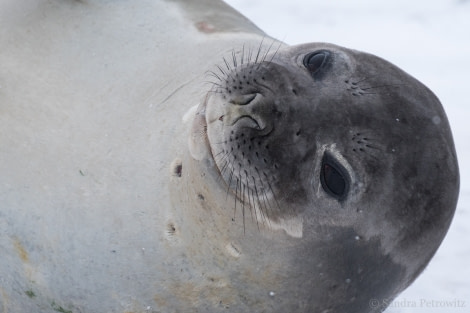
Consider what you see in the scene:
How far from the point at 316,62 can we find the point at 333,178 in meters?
0.44

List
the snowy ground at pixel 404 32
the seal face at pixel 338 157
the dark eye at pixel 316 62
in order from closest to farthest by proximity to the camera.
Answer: the seal face at pixel 338 157
the dark eye at pixel 316 62
the snowy ground at pixel 404 32

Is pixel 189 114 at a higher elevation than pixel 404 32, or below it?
below

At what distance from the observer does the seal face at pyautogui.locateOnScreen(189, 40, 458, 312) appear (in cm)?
241

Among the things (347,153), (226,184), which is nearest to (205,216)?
(226,184)

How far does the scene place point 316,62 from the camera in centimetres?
264

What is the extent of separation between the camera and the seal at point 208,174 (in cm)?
244

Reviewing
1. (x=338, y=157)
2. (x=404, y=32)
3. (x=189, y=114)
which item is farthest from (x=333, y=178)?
(x=404, y=32)

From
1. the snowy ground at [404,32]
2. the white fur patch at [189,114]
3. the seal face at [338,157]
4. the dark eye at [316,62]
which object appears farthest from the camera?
the snowy ground at [404,32]

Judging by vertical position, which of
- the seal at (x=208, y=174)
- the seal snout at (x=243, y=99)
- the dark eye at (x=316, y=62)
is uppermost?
the dark eye at (x=316, y=62)

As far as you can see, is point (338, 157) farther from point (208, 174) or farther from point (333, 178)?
point (208, 174)

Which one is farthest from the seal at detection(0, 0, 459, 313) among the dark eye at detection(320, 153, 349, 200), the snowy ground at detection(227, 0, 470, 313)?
the snowy ground at detection(227, 0, 470, 313)

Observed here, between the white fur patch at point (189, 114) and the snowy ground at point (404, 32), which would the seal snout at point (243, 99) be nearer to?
the white fur patch at point (189, 114)

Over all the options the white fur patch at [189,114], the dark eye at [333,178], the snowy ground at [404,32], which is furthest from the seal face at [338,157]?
the snowy ground at [404,32]

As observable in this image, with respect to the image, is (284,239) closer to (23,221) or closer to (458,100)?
(23,221)
